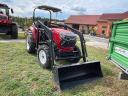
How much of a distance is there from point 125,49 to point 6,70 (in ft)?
10.5

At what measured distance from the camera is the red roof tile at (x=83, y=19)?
42.0m

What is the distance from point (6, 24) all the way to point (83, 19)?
34.4 m

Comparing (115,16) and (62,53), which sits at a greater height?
(115,16)

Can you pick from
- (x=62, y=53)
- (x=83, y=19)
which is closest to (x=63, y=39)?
(x=62, y=53)

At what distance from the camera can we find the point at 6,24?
481 inches

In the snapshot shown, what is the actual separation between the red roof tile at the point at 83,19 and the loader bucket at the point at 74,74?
1434 inches

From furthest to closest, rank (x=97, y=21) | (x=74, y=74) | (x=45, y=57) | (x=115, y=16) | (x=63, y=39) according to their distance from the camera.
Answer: (x=97, y=21) → (x=115, y=16) → (x=63, y=39) → (x=45, y=57) → (x=74, y=74)

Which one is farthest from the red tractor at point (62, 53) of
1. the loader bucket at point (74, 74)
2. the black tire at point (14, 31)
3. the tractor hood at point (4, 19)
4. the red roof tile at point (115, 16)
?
the red roof tile at point (115, 16)

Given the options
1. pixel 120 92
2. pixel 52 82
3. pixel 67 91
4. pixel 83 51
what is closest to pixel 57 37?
pixel 83 51

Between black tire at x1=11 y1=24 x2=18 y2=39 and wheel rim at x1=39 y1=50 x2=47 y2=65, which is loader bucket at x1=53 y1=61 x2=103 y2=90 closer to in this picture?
wheel rim at x1=39 y1=50 x2=47 y2=65

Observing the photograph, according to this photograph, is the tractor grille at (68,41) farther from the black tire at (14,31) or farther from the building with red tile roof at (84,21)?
the building with red tile roof at (84,21)

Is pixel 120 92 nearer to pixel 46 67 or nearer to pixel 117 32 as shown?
pixel 117 32

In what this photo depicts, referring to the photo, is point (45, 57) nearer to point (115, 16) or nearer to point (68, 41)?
point (68, 41)

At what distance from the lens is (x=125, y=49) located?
4465 millimetres
